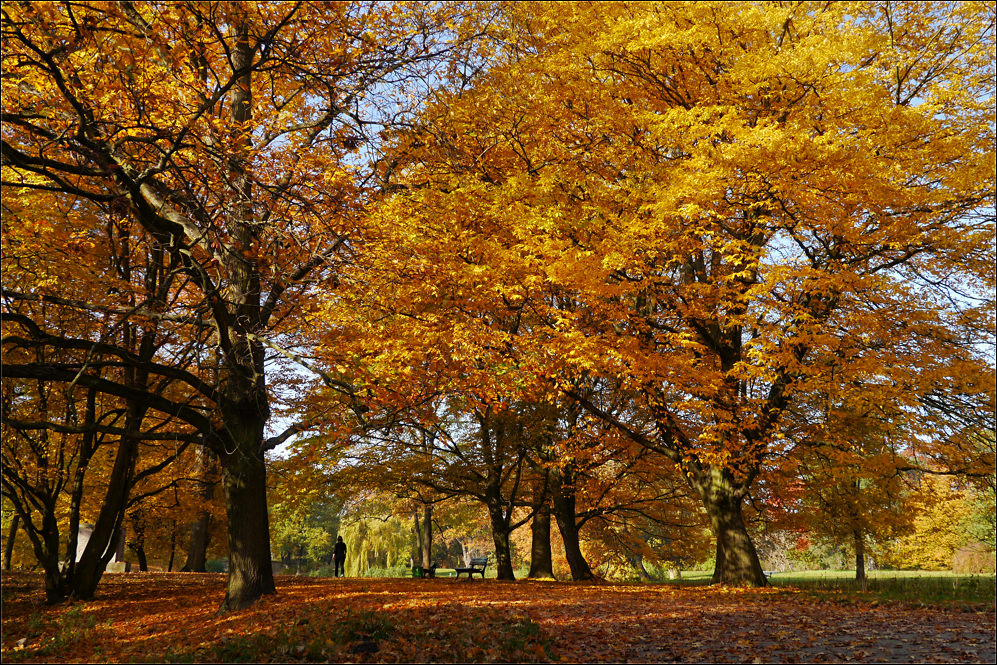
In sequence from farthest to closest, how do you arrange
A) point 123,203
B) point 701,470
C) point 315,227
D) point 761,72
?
point 701,470
point 761,72
point 315,227
point 123,203

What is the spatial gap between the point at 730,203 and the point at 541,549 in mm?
11605

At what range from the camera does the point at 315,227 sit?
9328 millimetres

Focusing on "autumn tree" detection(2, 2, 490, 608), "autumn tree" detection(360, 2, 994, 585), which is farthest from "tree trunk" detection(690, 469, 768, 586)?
"autumn tree" detection(2, 2, 490, 608)

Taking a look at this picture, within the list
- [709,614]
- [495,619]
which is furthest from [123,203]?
[709,614]

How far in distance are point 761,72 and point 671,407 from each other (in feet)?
21.0

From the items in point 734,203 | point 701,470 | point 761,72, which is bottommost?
point 701,470

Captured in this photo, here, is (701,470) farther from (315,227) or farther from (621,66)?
(315,227)

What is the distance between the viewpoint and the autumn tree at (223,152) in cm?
667

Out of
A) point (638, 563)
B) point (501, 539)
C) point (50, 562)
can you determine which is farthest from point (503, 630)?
point (638, 563)

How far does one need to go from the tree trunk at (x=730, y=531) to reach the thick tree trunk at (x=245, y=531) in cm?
917

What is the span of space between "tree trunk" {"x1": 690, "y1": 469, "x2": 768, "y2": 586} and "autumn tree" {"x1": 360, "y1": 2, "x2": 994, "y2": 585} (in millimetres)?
49

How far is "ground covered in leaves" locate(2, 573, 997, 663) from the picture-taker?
6090mm

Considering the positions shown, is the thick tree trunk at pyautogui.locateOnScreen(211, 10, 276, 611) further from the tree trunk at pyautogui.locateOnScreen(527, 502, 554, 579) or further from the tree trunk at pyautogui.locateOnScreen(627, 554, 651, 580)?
the tree trunk at pyautogui.locateOnScreen(627, 554, 651, 580)

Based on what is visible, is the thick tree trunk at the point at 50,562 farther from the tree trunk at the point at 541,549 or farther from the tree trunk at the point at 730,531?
the tree trunk at the point at 730,531
